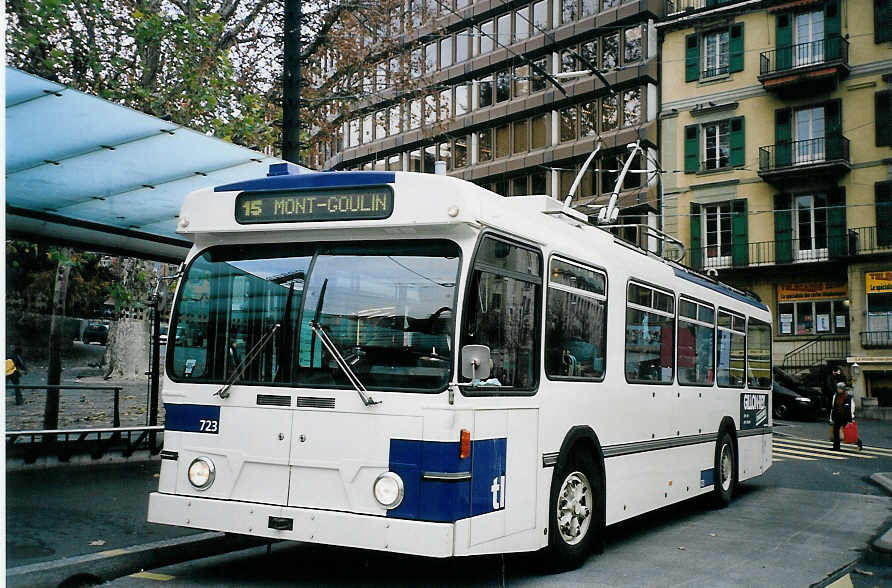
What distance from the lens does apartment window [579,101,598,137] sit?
1630 inches

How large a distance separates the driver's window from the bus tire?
0.98 metres

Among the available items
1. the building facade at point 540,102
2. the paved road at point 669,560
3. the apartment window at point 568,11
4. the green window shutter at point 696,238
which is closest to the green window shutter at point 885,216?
the green window shutter at point 696,238

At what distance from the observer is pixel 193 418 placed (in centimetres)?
701

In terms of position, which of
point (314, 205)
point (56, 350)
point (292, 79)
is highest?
point (292, 79)

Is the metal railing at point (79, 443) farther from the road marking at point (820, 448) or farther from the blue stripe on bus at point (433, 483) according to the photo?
the road marking at point (820, 448)

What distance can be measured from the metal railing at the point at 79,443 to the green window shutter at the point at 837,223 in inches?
1106

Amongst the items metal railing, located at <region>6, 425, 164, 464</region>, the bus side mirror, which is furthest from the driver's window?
metal railing, located at <region>6, 425, 164, 464</region>

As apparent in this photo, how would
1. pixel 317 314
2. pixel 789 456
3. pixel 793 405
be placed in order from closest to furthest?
pixel 317 314 → pixel 789 456 → pixel 793 405

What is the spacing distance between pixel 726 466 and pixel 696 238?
1065 inches

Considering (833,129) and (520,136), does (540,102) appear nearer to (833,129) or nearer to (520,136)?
(520,136)

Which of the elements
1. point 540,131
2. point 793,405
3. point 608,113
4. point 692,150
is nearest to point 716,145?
point 692,150

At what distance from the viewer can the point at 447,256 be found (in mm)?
6523

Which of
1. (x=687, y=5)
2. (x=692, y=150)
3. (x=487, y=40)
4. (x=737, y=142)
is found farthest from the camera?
(x=487, y=40)

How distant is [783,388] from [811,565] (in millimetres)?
23325
